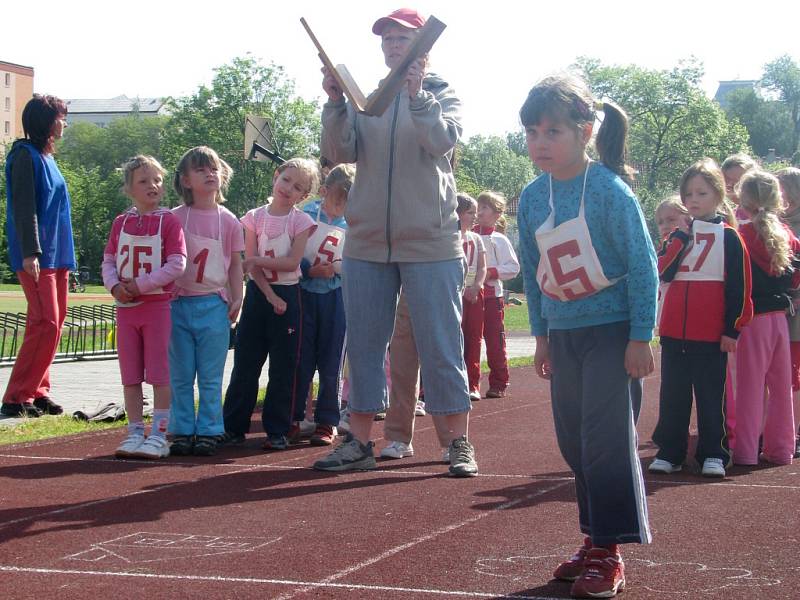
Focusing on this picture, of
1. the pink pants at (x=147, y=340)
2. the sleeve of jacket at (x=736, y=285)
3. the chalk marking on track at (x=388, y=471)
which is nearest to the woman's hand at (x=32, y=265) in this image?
the pink pants at (x=147, y=340)

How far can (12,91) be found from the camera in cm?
15012

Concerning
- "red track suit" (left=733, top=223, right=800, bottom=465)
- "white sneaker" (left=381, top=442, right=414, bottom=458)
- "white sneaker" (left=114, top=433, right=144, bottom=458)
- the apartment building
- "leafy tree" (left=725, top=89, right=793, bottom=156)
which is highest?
the apartment building

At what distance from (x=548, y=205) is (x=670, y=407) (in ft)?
9.83

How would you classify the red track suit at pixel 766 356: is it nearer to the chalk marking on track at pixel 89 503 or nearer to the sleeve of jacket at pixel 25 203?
the chalk marking on track at pixel 89 503

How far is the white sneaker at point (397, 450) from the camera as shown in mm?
7406

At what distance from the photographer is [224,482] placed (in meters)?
6.50

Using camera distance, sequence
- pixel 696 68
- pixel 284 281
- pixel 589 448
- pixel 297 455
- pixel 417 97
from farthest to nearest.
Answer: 1. pixel 696 68
2. pixel 284 281
3. pixel 297 455
4. pixel 417 97
5. pixel 589 448

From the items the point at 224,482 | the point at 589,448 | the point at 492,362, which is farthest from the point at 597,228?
the point at 492,362

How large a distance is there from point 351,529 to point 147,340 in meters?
2.78

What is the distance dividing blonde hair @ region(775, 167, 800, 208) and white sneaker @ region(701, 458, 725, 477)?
243 centimetres

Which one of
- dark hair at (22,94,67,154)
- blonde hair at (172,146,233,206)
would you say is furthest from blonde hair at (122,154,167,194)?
dark hair at (22,94,67,154)

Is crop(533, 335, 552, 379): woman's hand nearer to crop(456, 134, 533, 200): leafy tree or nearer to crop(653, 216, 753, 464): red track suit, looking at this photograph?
crop(653, 216, 753, 464): red track suit

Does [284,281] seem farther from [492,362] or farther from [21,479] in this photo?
[492,362]

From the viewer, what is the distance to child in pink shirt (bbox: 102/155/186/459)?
7.35 m
